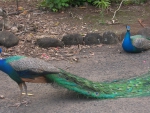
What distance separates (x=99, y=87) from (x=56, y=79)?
52cm

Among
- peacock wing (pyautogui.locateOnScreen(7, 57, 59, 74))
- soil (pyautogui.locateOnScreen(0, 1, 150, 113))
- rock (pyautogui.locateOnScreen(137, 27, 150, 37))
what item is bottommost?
soil (pyautogui.locateOnScreen(0, 1, 150, 113))

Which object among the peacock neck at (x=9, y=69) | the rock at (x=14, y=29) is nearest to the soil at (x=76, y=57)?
the rock at (x=14, y=29)

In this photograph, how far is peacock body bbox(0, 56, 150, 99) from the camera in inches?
169

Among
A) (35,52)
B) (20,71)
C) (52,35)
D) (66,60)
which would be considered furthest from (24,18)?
(20,71)

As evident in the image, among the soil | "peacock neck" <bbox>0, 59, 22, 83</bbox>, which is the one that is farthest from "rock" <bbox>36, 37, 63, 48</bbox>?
"peacock neck" <bbox>0, 59, 22, 83</bbox>

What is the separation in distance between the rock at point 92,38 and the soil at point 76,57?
0.11 meters

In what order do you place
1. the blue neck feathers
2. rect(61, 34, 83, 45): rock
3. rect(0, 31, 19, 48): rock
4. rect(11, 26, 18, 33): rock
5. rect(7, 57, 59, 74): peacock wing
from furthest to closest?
rect(11, 26, 18, 33): rock, rect(61, 34, 83, 45): rock, rect(0, 31, 19, 48): rock, the blue neck feathers, rect(7, 57, 59, 74): peacock wing

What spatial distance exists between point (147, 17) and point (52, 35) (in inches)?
86.8

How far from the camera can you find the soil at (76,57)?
4.30 metres

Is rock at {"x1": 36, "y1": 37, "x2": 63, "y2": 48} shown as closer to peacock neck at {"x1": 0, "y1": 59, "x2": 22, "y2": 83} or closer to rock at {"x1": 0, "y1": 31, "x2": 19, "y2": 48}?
rock at {"x1": 0, "y1": 31, "x2": 19, "y2": 48}

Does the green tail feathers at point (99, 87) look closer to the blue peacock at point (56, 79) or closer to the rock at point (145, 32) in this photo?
the blue peacock at point (56, 79)

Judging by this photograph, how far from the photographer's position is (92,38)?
6.64 meters

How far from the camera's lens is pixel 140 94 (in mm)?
4445

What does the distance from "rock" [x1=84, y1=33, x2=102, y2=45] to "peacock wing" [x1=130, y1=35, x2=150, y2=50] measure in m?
0.58
